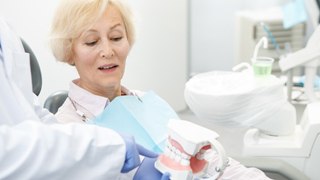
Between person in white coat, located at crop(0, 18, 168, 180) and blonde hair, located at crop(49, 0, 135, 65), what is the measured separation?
320 millimetres

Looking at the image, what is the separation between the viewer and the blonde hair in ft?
4.02

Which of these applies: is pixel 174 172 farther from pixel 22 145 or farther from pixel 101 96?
pixel 101 96

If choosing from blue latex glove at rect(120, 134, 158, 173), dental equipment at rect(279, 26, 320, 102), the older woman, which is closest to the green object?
dental equipment at rect(279, 26, 320, 102)

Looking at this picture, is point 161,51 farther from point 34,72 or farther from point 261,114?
point 34,72

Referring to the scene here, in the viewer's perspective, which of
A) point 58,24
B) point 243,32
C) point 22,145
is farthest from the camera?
point 243,32

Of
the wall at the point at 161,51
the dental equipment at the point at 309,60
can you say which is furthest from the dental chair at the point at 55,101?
the wall at the point at 161,51

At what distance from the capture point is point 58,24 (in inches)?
49.1

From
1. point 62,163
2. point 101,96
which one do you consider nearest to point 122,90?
point 101,96

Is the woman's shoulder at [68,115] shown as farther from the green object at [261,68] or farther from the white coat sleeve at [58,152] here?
the green object at [261,68]

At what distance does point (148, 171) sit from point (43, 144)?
281mm

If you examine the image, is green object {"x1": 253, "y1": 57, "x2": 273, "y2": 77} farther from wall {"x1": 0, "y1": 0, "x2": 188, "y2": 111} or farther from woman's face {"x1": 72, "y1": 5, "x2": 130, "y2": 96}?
wall {"x1": 0, "y1": 0, "x2": 188, "y2": 111}

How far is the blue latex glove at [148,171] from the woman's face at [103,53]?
396 mm

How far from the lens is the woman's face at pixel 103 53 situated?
1.25m

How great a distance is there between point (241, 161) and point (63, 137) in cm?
78
